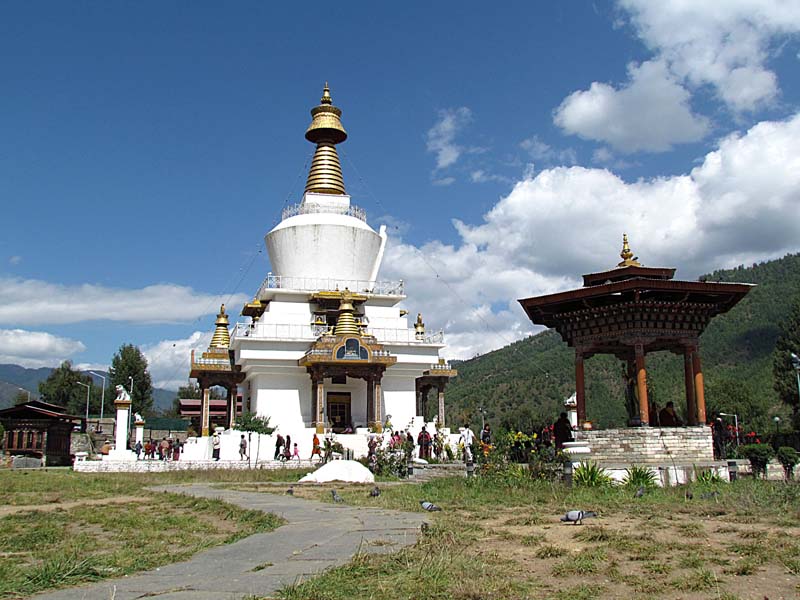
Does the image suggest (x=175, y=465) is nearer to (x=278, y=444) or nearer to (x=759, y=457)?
(x=278, y=444)

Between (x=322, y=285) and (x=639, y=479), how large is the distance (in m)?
27.1

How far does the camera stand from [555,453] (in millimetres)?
18516

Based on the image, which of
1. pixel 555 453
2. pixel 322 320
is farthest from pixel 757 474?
pixel 322 320

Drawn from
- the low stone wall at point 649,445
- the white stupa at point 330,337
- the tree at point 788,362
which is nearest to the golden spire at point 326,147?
the white stupa at point 330,337

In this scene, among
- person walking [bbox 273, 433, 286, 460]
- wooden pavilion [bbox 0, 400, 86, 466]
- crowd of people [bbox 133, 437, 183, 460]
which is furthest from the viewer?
wooden pavilion [bbox 0, 400, 86, 466]

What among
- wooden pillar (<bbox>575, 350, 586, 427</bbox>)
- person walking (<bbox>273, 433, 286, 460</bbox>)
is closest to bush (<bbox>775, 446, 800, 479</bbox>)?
wooden pillar (<bbox>575, 350, 586, 427</bbox>)

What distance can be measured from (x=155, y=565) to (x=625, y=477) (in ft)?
40.7

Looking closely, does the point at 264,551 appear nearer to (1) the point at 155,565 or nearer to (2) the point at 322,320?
(1) the point at 155,565

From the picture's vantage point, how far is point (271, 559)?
335 inches

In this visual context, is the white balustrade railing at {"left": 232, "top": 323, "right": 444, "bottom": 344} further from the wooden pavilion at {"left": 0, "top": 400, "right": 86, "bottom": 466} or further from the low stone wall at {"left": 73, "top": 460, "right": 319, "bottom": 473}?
the wooden pavilion at {"left": 0, "top": 400, "right": 86, "bottom": 466}

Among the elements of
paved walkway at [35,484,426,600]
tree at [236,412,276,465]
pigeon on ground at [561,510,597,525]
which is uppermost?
tree at [236,412,276,465]

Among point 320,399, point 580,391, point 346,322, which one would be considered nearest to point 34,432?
point 320,399

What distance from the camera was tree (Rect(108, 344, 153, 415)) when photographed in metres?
75.1

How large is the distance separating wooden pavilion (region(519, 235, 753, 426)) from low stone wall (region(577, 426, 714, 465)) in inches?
23.8
